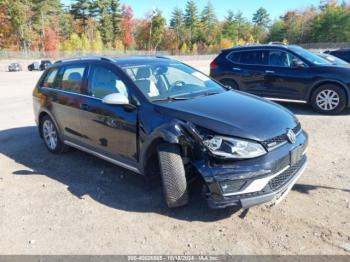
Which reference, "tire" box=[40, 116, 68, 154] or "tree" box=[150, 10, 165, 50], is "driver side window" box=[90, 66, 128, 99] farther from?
"tree" box=[150, 10, 165, 50]

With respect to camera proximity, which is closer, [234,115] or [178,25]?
[234,115]

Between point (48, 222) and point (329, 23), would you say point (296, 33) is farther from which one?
point (48, 222)

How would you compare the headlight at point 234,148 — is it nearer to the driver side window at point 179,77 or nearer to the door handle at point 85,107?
the driver side window at point 179,77

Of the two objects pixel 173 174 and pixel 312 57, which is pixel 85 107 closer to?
pixel 173 174

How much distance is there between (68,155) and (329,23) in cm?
9093

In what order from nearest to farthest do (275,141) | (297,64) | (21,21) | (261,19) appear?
(275,141) < (297,64) < (21,21) < (261,19)

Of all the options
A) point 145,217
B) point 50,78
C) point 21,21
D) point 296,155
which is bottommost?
point 145,217

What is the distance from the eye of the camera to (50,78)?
6078mm

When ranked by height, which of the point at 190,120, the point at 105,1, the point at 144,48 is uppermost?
the point at 105,1

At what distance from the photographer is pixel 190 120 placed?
3566mm

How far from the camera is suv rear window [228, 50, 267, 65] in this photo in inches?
351

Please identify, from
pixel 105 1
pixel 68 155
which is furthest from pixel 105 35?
pixel 68 155

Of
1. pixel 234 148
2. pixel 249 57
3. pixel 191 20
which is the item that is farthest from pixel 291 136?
pixel 191 20

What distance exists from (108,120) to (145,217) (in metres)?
1.41
